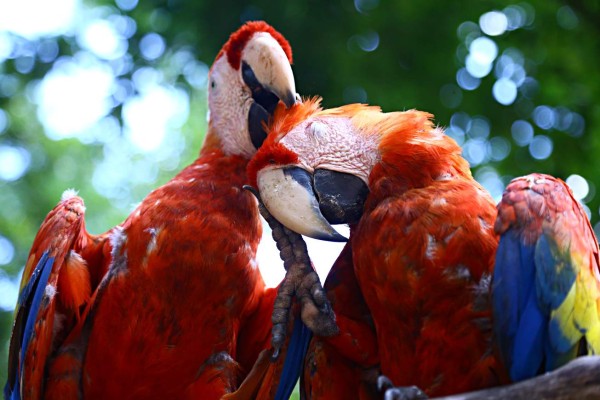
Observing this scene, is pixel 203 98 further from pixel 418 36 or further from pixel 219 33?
pixel 418 36

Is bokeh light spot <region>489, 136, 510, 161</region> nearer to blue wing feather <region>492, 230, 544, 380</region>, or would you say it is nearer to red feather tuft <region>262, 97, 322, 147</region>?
red feather tuft <region>262, 97, 322, 147</region>

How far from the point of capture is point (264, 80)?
98.3 inches

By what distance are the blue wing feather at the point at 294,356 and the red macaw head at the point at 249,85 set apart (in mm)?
722

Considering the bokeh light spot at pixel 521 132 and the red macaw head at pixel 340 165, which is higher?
the red macaw head at pixel 340 165

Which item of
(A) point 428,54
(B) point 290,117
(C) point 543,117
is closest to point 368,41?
(A) point 428,54

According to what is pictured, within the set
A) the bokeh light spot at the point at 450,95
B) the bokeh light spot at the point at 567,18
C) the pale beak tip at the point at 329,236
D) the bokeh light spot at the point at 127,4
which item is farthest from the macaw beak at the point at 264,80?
the bokeh light spot at the point at 567,18

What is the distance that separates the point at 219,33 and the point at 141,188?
4.18 m

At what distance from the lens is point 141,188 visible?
7.55 metres

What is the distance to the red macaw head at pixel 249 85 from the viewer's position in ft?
8.07

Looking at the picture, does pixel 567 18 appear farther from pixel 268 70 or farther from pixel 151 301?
pixel 151 301

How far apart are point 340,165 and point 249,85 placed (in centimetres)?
73

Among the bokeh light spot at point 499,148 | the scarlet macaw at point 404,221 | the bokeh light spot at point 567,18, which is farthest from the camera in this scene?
the bokeh light spot at point 499,148

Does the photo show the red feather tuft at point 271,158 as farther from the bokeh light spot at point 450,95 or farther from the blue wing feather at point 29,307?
the bokeh light spot at point 450,95

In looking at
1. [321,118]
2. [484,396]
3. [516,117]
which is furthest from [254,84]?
[516,117]
